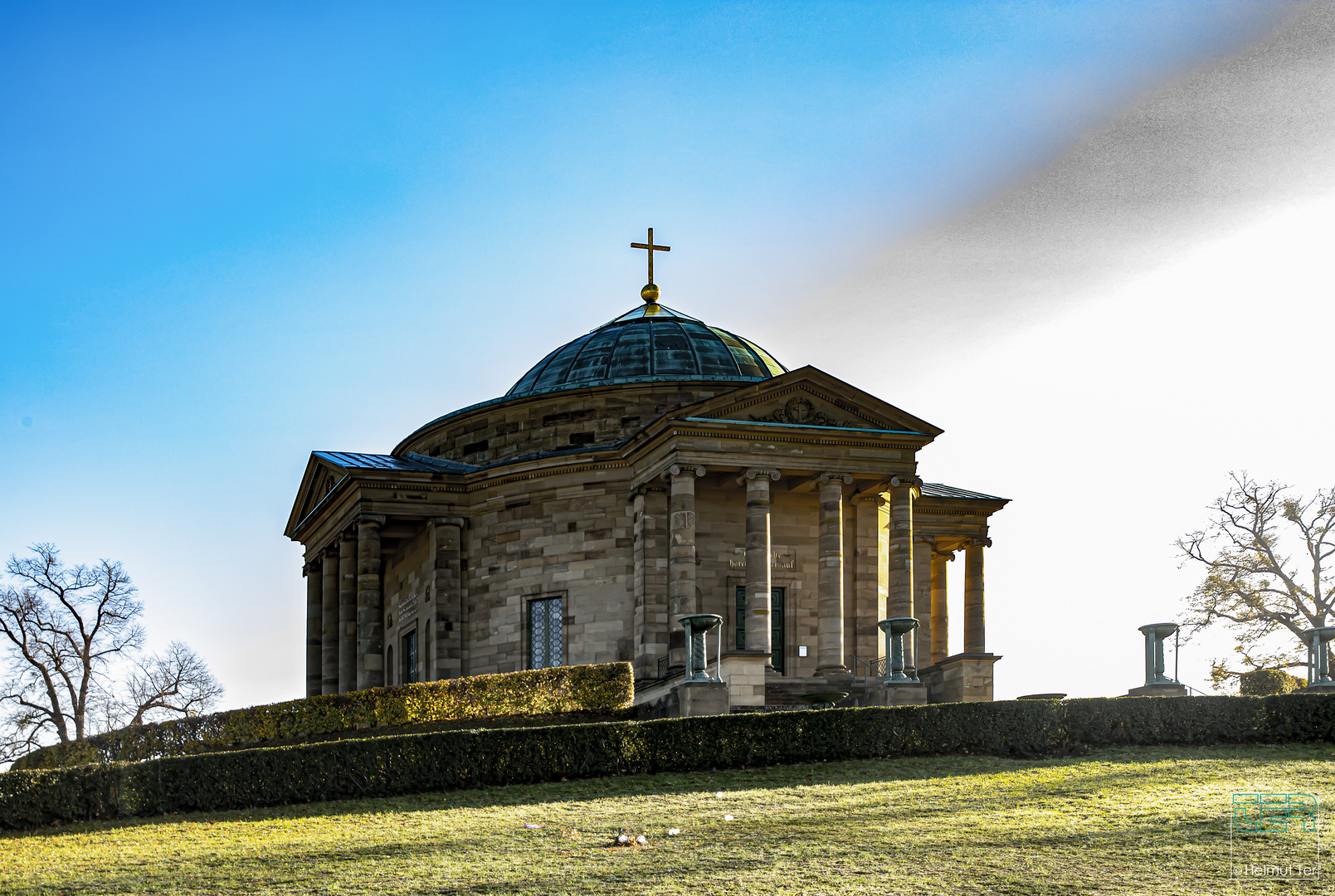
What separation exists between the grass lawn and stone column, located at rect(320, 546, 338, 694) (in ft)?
70.6

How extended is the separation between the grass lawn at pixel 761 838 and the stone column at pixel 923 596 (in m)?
18.3

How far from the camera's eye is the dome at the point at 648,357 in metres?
45.8

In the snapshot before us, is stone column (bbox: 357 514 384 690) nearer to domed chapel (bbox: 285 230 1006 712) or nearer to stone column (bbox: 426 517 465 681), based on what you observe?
domed chapel (bbox: 285 230 1006 712)

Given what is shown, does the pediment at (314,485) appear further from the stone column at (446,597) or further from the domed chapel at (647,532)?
the stone column at (446,597)

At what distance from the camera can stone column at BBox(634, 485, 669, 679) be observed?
38250 mm

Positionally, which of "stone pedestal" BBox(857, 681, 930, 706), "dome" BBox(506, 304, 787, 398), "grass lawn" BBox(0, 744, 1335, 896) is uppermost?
"dome" BBox(506, 304, 787, 398)

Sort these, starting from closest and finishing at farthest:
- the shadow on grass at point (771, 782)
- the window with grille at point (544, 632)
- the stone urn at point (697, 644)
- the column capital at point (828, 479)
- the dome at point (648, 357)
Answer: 1. the shadow on grass at point (771, 782)
2. the stone urn at point (697, 644)
3. the column capital at point (828, 479)
4. the window with grille at point (544, 632)
5. the dome at point (648, 357)

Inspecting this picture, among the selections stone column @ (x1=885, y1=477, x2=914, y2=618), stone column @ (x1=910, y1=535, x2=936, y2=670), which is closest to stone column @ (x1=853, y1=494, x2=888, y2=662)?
stone column @ (x1=885, y1=477, x2=914, y2=618)

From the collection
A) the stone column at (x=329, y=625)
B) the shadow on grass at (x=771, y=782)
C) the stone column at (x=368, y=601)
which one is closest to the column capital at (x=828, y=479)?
the stone column at (x=368, y=601)

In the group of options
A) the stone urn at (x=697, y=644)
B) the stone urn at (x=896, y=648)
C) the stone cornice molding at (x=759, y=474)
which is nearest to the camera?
the stone urn at (x=697, y=644)

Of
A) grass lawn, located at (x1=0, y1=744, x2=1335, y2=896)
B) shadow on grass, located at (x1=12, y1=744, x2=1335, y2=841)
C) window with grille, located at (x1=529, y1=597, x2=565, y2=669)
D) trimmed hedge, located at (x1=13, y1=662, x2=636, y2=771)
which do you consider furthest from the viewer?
window with grille, located at (x1=529, y1=597, x2=565, y2=669)

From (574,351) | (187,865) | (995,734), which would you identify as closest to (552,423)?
(574,351)

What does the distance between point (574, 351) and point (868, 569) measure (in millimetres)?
13201

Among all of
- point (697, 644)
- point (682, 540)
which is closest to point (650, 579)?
point (682, 540)
